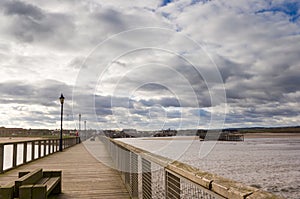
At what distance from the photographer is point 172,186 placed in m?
3.37

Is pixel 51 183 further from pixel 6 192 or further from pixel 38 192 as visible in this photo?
pixel 6 192

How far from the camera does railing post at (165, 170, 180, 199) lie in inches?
125

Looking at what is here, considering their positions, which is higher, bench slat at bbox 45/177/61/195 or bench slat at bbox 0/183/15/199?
bench slat at bbox 0/183/15/199

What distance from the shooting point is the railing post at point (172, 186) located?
3175 millimetres

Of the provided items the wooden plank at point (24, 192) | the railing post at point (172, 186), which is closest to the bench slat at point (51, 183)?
the wooden plank at point (24, 192)

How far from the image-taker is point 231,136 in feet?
451

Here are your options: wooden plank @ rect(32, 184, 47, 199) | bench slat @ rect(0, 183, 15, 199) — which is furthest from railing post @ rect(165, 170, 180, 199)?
bench slat @ rect(0, 183, 15, 199)

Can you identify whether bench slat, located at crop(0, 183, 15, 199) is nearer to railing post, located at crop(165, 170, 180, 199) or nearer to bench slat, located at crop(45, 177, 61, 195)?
bench slat, located at crop(45, 177, 61, 195)

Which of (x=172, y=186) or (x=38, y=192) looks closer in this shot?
(x=172, y=186)

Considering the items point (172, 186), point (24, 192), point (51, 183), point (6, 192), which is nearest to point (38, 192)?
point (24, 192)

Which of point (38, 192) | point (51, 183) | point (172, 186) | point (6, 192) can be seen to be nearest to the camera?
point (172, 186)

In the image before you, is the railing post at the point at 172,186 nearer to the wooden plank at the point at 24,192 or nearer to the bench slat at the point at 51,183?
the wooden plank at the point at 24,192

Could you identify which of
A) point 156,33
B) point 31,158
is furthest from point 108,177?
point 156,33

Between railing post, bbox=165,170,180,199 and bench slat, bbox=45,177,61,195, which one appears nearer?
railing post, bbox=165,170,180,199
